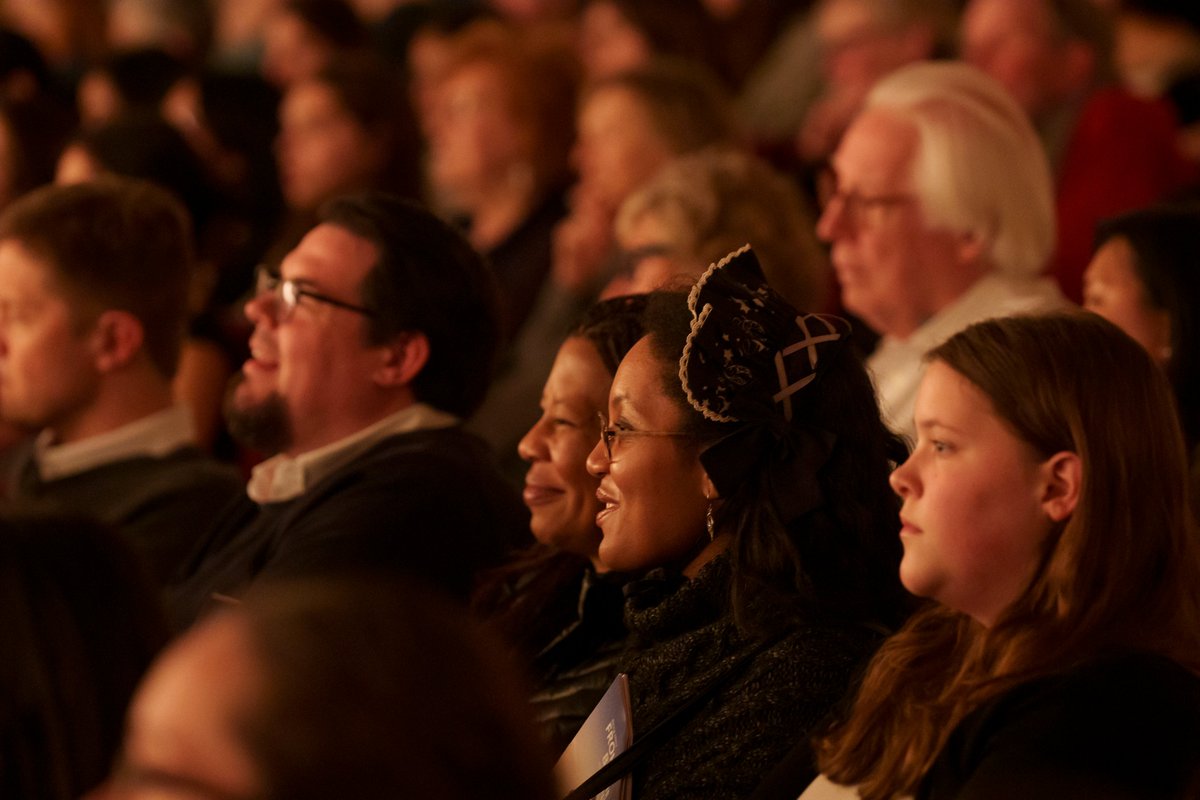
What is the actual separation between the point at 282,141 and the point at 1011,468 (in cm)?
436

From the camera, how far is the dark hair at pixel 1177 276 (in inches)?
119

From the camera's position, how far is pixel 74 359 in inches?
148

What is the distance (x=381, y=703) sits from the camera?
1121 millimetres

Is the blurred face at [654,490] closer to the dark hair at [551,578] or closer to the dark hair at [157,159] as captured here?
the dark hair at [551,578]

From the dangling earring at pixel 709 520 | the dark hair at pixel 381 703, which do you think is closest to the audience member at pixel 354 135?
the dangling earring at pixel 709 520

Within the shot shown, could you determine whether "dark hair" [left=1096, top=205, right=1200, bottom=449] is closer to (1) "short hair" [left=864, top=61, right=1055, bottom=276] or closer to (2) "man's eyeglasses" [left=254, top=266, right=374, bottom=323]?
(1) "short hair" [left=864, top=61, right=1055, bottom=276]

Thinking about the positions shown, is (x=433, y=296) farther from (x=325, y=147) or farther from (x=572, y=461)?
(x=325, y=147)

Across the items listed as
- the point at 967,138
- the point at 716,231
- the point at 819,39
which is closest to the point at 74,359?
the point at 716,231

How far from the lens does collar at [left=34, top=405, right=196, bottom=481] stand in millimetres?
3760

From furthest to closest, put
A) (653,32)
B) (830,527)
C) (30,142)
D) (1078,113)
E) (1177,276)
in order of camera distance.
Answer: (30,142) → (653,32) → (1078,113) → (1177,276) → (830,527)

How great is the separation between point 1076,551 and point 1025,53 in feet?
10.2

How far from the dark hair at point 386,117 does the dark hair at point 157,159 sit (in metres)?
0.60

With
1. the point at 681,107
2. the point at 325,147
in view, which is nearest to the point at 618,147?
the point at 681,107

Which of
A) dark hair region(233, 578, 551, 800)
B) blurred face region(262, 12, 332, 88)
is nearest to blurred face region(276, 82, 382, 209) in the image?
blurred face region(262, 12, 332, 88)
